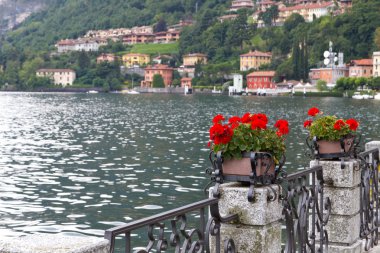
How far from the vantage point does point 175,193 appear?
74.1ft

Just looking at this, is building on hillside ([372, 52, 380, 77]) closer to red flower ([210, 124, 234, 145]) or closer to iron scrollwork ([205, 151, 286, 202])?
iron scrollwork ([205, 151, 286, 202])

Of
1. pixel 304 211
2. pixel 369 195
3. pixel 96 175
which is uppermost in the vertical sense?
pixel 304 211

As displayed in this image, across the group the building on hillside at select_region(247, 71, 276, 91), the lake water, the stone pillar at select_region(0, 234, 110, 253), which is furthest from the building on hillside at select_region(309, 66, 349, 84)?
the stone pillar at select_region(0, 234, 110, 253)

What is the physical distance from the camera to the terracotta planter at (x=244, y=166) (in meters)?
6.04

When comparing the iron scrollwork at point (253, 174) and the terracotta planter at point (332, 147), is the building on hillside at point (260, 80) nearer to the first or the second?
the terracotta planter at point (332, 147)

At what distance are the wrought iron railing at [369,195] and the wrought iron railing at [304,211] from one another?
0.83m

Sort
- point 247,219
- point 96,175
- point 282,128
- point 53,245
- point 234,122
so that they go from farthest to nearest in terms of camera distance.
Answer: point 96,175 → point 282,128 → point 234,122 → point 247,219 → point 53,245

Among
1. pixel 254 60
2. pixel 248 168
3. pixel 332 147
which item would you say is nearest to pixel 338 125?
pixel 332 147

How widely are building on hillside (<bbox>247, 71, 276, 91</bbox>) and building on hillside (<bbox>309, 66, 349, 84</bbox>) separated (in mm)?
11860

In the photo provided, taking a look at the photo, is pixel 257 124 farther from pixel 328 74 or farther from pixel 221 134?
pixel 328 74

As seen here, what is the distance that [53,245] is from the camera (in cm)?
397

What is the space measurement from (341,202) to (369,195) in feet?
3.24

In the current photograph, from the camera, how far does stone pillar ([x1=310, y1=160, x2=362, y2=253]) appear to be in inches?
318

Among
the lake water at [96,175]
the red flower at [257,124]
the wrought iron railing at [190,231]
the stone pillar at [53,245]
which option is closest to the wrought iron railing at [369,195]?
the red flower at [257,124]
